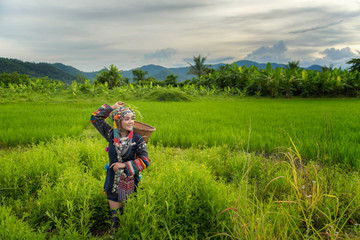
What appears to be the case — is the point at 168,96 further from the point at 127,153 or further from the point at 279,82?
the point at 127,153

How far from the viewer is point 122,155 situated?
1.95 m

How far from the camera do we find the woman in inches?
75.1

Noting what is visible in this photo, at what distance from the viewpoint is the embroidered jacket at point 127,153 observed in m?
1.89

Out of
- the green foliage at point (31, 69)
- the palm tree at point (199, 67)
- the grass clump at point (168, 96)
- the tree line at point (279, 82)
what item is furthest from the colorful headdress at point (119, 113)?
the green foliage at point (31, 69)

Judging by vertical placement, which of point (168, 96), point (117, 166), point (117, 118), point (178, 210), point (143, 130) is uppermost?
point (117, 118)

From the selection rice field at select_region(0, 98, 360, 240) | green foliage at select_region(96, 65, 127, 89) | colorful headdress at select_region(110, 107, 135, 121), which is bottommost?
rice field at select_region(0, 98, 360, 240)

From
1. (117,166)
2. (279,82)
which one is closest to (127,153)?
(117,166)

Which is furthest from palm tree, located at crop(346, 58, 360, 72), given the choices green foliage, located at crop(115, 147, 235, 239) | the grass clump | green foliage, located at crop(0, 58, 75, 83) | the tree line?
green foliage, located at crop(0, 58, 75, 83)

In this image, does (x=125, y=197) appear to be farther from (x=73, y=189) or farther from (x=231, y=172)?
(x=231, y=172)

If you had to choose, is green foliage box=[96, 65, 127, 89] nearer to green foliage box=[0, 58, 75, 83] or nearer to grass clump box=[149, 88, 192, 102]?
grass clump box=[149, 88, 192, 102]

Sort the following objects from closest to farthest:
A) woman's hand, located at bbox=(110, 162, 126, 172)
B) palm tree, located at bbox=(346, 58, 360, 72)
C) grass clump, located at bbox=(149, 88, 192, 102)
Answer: woman's hand, located at bbox=(110, 162, 126, 172), grass clump, located at bbox=(149, 88, 192, 102), palm tree, located at bbox=(346, 58, 360, 72)

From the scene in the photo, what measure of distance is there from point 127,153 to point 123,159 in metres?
0.08

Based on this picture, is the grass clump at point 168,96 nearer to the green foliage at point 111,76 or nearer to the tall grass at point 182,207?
the green foliage at point 111,76

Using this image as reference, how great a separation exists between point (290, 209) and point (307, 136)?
2920mm
